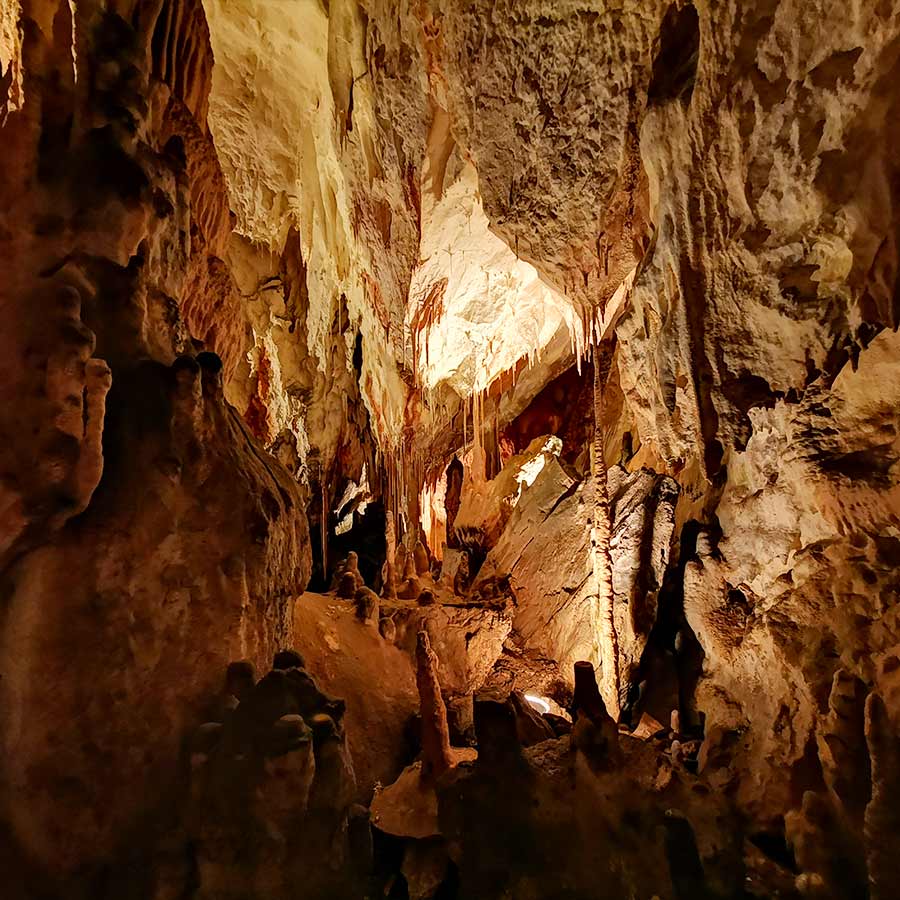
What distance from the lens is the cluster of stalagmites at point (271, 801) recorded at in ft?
8.11

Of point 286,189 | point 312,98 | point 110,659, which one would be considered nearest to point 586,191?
point 312,98

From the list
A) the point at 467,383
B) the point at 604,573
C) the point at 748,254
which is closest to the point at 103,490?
the point at 748,254

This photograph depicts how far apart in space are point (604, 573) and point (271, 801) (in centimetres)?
718

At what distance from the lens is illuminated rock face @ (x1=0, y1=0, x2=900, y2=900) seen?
105 inches

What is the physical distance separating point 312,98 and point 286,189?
4.32 ft

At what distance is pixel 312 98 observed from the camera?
7.89 meters

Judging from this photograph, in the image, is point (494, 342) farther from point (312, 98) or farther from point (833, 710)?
point (833, 710)

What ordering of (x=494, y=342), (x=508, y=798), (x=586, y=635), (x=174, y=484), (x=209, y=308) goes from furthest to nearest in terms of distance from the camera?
(x=494, y=342), (x=586, y=635), (x=209, y=308), (x=508, y=798), (x=174, y=484)

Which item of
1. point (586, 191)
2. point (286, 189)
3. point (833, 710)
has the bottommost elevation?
point (833, 710)

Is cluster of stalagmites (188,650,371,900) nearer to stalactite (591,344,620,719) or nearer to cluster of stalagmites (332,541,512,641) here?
cluster of stalagmites (332,541,512,641)

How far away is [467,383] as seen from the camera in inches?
432

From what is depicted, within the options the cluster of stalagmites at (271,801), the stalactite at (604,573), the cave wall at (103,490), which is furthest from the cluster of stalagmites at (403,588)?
the cluster of stalagmites at (271,801)

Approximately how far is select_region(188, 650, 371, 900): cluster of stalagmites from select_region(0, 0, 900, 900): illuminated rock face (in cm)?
3

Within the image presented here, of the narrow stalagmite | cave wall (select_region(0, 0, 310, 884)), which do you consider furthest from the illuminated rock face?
the narrow stalagmite
